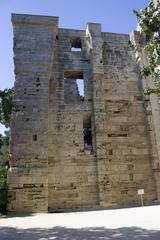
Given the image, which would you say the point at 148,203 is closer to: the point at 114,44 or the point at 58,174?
the point at 58,174

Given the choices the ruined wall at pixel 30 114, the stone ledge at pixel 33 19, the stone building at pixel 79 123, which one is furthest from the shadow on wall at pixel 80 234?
the stone ledge at pixel 33 19

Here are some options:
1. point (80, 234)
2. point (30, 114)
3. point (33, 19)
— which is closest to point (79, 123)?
point (30, 114)

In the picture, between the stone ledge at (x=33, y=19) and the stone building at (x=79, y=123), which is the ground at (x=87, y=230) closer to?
the stone building at (x=79, y=123)

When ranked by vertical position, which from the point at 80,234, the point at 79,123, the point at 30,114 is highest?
the point at 30,114

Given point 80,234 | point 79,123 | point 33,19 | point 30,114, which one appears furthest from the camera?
point 33,19

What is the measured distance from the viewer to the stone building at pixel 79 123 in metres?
12.1

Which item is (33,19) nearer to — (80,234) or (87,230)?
(87,230)

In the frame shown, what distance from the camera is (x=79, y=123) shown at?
13375 mm

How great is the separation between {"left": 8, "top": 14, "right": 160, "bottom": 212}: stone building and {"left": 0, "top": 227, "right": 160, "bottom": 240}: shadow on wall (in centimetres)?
435

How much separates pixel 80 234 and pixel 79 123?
290 inches

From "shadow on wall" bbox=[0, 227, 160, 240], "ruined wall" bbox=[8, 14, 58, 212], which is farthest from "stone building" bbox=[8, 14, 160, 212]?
"shadow on wall" bbox=[0, 227, 160, 240]

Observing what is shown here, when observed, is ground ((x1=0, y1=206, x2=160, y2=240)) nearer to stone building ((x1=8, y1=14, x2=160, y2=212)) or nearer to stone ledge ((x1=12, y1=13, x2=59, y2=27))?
stone building ((x1=8, y1=14, x2=160, y2=212))

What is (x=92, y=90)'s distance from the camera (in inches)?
553

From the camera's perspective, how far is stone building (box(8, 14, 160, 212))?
12117 millimetres
